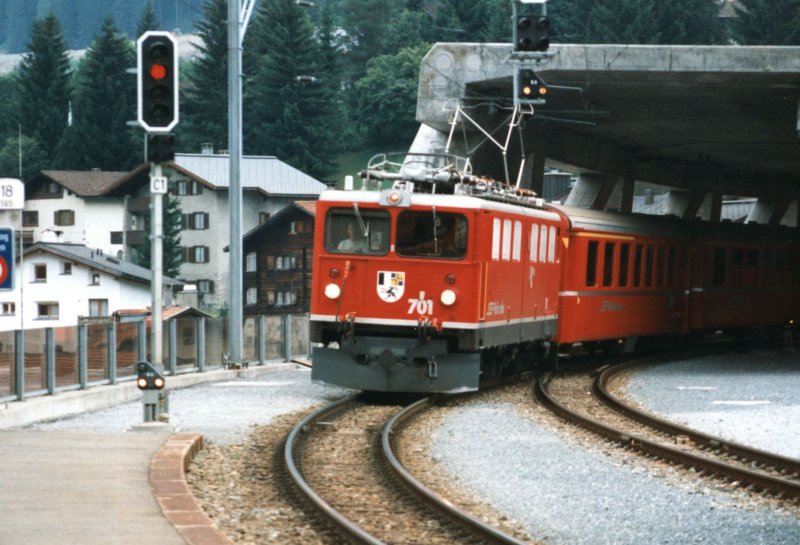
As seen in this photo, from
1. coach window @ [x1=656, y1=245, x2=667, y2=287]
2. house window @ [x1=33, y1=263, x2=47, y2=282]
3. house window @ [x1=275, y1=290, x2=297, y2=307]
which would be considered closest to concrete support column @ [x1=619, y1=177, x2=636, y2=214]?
coach window @ [x1=656, y1=245, x2=667, y2=287]

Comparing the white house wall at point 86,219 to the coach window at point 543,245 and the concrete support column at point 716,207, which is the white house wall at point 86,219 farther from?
Result: the coach window at point 543,245

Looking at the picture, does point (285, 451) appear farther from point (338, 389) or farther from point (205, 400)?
point (338, 389)

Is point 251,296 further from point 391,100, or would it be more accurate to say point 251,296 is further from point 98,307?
point 391,100

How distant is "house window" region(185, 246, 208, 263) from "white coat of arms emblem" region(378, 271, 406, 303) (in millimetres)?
84169

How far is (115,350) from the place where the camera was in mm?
21312

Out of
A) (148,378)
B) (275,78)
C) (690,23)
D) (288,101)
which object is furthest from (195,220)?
(148,378)

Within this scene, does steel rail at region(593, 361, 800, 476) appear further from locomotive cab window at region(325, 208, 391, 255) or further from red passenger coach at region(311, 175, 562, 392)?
locomotive cab window at region(325, 208, 391, 255)

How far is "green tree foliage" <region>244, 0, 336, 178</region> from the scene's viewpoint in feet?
351

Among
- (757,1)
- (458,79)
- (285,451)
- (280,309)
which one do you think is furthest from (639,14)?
(285,451)

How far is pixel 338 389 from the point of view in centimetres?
2242

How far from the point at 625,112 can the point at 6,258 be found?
2222 centimetres

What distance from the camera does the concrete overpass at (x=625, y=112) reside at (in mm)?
27172

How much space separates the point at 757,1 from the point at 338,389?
84.5 meters

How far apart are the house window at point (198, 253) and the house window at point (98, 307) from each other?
19.7 m
